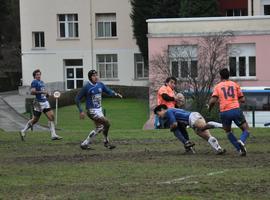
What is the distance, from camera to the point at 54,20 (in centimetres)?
6194

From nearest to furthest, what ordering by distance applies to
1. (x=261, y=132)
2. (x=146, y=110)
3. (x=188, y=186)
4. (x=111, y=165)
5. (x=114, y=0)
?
1. (x=188, y=186)
2. (x=111, y=165)
3. (x=261, y=132)
4. (x=146, y=110)
5. (x=114, y=0)

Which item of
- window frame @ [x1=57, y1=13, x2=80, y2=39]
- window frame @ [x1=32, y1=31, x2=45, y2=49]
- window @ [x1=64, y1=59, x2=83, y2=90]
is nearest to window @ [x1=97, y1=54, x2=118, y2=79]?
window @ [x1=64, y1=59, x2=83, y2=90]

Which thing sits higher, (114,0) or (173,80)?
(114,0)

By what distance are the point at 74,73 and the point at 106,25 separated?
17.2ft

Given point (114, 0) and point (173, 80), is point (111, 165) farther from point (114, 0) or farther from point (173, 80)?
point (114, 0)

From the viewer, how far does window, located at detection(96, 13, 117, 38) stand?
6200 centimetres

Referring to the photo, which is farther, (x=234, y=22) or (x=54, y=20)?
(x=54, y=20)

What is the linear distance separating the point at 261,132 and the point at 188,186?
9.51 m

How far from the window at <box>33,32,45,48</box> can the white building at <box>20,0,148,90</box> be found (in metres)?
0.17

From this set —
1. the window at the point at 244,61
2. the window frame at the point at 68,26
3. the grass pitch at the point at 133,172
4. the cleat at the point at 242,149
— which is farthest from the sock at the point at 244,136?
the window frame at the point at 68,26

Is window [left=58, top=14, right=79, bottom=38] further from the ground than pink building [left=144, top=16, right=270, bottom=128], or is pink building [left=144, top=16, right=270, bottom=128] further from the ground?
window [left=58, top=14, right=79, bottom=38]

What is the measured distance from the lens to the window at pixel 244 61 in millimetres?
43656

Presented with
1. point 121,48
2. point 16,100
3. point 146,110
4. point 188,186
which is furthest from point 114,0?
point 188,186

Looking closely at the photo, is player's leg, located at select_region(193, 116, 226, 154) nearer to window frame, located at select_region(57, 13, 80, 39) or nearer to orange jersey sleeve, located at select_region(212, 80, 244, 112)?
orange jersey sleeve, located at select_region(212, 80, 244, 112)
